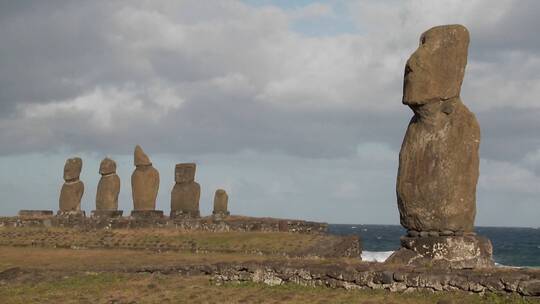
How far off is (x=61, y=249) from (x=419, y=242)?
20640mm

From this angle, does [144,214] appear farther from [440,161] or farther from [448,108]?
[448,108]

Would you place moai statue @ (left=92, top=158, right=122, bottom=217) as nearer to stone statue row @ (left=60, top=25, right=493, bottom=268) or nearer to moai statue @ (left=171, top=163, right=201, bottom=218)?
moai statue @ (left=171, top=163, right=201, bottom=218)

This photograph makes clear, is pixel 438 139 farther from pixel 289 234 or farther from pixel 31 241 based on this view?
pixel 31 241

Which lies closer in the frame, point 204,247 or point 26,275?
point 26,275

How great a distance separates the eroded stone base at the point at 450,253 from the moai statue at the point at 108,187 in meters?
28.5

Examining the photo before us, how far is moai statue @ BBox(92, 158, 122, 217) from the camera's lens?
41.1 meters

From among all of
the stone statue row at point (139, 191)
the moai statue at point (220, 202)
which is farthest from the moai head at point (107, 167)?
the moai statue at point (220, 202)

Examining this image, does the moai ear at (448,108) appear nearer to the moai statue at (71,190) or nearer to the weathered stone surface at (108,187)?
the weathered stone surface at (108,187)

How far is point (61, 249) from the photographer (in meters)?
31.6

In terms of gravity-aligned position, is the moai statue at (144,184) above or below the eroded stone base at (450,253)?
above

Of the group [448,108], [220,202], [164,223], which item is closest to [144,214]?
[164,223]

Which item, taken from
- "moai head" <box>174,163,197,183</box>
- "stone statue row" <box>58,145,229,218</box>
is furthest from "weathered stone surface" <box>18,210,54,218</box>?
"moai head" <box>174,163,197,183</box>

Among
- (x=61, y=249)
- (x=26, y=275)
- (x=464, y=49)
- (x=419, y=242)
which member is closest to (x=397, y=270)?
(x=419, y=242)

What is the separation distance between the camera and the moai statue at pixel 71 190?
42.0 m
